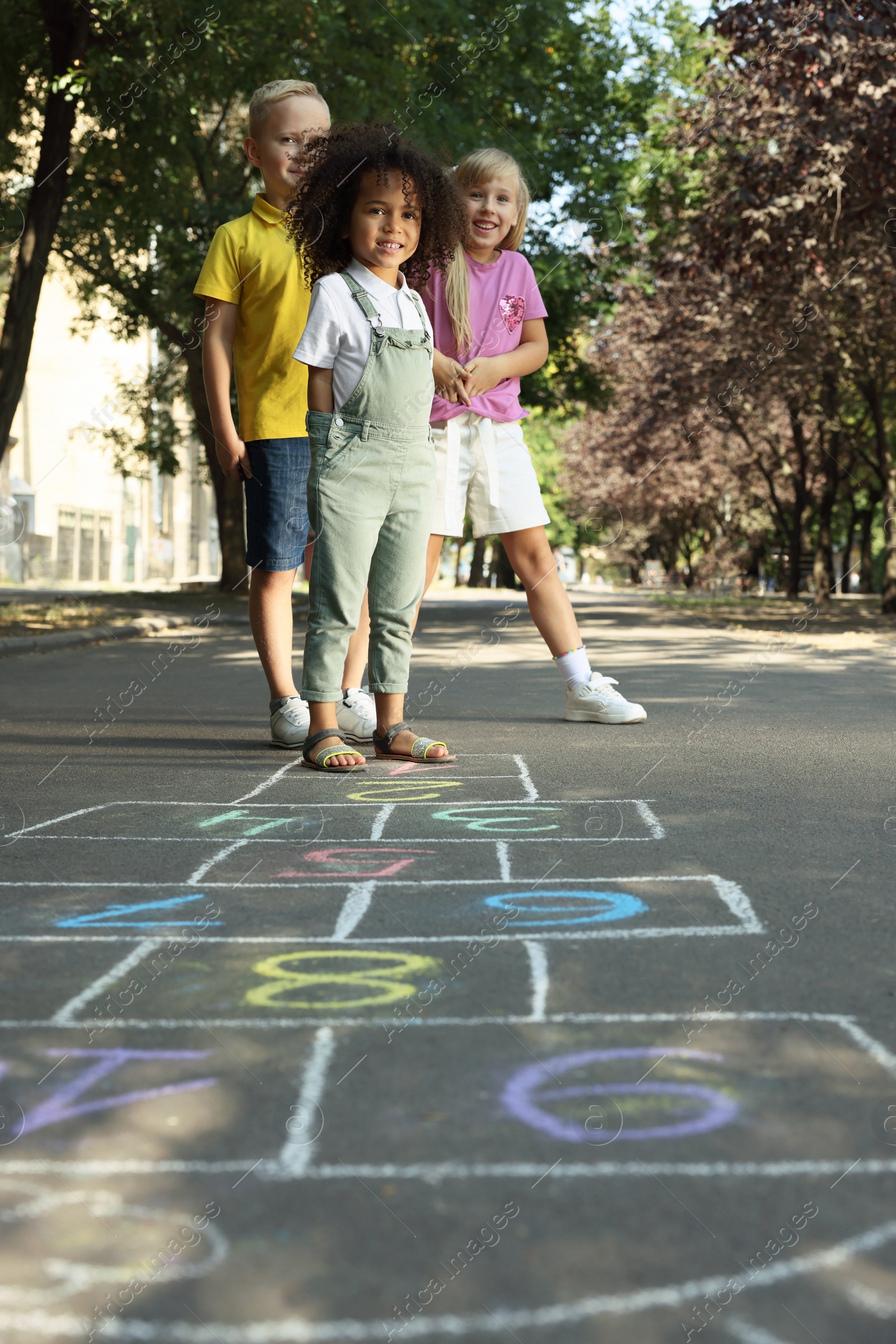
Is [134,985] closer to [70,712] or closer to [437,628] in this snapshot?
[70,712]

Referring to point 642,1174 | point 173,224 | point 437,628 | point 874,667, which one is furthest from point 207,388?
point 173,224

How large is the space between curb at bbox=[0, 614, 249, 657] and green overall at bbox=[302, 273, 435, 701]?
7.59m

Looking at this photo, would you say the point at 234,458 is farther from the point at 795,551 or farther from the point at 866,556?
the point at 866,556

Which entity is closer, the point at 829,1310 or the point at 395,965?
the point at 829,1310

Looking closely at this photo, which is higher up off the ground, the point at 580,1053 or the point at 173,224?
the point at 173,224

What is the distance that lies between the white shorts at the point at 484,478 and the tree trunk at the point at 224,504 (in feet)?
57.0

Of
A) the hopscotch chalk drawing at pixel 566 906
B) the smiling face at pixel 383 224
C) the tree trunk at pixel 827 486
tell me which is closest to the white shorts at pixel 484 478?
the smiling face at pixel 383 224

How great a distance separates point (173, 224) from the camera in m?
19.8

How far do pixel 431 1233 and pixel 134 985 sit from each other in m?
1.14

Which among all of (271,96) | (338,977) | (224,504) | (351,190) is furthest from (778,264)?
(338,977)

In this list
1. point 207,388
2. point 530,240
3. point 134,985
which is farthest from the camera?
point 530,240

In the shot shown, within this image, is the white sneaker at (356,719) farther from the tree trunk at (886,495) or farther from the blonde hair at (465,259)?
the tree trunk at (886,495)

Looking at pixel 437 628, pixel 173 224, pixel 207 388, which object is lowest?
pixel 437 628

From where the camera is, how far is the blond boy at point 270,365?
597 cm
